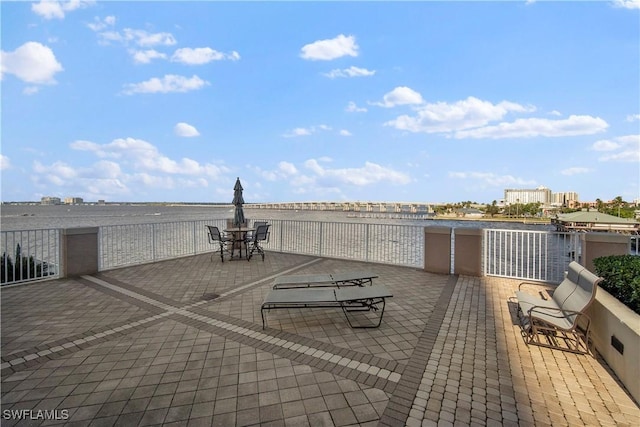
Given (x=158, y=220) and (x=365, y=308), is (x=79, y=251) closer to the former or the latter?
(x=365, y=308)

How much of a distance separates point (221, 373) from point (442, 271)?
18.5 feet

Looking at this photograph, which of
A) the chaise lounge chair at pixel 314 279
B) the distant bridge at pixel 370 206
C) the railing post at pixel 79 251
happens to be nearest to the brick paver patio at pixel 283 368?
the chaise lounge chair at pixel 314 279

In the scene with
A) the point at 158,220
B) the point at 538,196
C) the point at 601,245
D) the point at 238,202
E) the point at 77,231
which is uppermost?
the point at 538,196

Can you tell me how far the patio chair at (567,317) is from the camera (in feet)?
11.5

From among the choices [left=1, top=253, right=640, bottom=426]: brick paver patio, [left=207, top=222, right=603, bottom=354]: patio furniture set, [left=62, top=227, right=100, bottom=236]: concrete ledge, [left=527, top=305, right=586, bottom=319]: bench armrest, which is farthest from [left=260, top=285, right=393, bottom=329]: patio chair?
[left=62, top=227, right=100, bottom=236]: concrete ledge

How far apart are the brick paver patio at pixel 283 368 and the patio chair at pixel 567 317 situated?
0.70ft

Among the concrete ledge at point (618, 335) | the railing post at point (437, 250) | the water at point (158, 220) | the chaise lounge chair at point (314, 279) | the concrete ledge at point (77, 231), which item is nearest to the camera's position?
the concrete ledge at point (618, 335)

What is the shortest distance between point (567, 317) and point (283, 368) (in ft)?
11.1

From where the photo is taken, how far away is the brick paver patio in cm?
241

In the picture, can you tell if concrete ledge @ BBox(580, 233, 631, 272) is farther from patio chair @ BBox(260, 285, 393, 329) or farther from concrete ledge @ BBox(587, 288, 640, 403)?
patio chair @ BBox(260, 285, 393, 329)

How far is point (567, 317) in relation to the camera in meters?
3.68

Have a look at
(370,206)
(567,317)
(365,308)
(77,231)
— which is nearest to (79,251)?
(77,231)

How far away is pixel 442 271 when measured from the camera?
7156 mm
